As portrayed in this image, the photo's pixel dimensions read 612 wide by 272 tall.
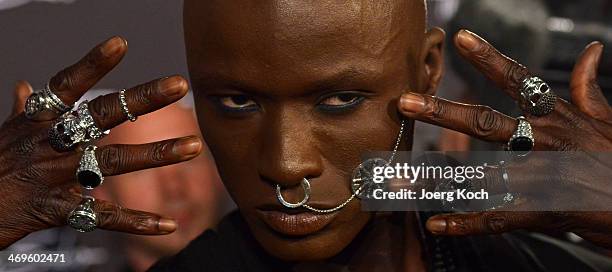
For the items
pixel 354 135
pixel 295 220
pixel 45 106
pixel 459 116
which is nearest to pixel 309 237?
pixel 295 220

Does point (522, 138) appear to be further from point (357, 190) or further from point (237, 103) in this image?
point (237, 103)

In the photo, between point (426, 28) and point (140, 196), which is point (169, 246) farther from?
point (426, 28)

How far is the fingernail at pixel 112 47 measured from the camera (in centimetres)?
104

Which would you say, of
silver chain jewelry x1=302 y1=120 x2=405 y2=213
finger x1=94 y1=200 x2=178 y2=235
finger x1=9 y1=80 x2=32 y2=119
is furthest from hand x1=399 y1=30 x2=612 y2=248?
finger x1=9 y1=80 x2=32 y2=119

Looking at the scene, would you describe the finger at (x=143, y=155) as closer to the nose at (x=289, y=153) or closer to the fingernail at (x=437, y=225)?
the nose at (x=289, y=153)

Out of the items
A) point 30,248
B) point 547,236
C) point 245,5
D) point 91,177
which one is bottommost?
point 30,248

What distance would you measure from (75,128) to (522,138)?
1.78 feet

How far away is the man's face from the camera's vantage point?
1.06 m

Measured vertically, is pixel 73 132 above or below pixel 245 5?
below

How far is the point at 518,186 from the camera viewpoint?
1107 mm

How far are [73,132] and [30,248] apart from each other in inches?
11.2

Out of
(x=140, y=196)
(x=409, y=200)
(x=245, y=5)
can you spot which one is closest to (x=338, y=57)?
(x=245, y=5)

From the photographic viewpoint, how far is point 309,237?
3.66 feet

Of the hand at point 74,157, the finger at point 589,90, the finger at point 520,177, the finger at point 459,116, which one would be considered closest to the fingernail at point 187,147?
the hand at point 74,157
